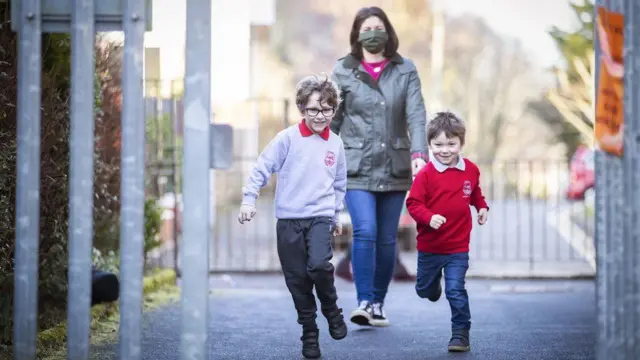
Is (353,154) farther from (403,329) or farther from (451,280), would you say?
(451,280)

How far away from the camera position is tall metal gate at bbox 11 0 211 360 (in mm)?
3900

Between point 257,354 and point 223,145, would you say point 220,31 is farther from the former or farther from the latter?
point 223,145

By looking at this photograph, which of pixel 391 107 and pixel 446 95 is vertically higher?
pixel 446 95

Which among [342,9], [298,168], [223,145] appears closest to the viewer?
[223,145]

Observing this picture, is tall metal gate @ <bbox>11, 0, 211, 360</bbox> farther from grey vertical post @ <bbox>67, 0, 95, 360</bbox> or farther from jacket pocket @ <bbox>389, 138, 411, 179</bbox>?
jacket pocket @ <bbox>389, 138, 411, 179</bbox>

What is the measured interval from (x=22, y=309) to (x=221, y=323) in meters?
3.52

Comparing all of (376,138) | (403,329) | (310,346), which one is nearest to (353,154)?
(376,138)

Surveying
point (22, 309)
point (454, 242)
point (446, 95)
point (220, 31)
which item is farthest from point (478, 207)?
point (446, 95)

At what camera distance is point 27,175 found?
401 cm

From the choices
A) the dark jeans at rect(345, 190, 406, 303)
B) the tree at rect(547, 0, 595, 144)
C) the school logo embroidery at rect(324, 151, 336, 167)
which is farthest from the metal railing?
the school logo embroidery at rect(324, 151, 336, 167)

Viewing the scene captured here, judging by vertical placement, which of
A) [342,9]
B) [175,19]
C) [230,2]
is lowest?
→ [175,19]

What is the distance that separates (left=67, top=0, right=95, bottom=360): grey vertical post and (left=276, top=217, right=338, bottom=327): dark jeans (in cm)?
186

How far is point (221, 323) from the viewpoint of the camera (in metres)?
7.48

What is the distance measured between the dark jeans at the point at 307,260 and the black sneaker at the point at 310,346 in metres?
0.05
